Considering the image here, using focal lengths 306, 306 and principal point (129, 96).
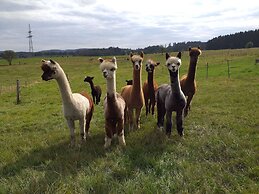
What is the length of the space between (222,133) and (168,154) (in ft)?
6.32

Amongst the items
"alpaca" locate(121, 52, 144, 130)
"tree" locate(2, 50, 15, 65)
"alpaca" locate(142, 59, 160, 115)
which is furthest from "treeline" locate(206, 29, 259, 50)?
"alpaca" locate(121, 52, 144, 130)

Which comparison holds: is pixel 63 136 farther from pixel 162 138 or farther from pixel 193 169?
pixel 193 169

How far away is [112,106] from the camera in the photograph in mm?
6508

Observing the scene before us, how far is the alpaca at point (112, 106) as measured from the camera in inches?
248

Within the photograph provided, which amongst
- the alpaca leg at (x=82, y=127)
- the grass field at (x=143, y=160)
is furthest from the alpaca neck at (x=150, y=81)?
the alpaca leg at (x=82, y=127)

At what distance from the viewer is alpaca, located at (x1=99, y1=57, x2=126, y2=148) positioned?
629cm

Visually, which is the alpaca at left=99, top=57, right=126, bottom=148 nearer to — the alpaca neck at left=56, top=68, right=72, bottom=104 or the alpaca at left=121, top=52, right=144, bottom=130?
the alpaca neck at left=56, top=68, right=72, bottom=104

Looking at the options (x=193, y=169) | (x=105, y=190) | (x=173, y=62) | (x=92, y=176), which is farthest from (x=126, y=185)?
(x=173, y=62)

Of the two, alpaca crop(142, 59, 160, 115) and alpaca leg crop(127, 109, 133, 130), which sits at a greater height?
alpaca crop(142, 59, 160, 115)

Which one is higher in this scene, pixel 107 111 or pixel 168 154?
pixel 107 111

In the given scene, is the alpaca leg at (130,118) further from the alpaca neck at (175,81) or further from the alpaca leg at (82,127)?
the alpaca neck at (175,81)

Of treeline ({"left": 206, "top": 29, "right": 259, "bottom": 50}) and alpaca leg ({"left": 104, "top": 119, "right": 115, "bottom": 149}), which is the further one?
treeline ({"left": 206, "top": 29, "right": 259, "bottom": 50})

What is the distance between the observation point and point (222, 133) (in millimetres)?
7246

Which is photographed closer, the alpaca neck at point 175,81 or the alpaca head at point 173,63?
the alpaca head at point 173,63
